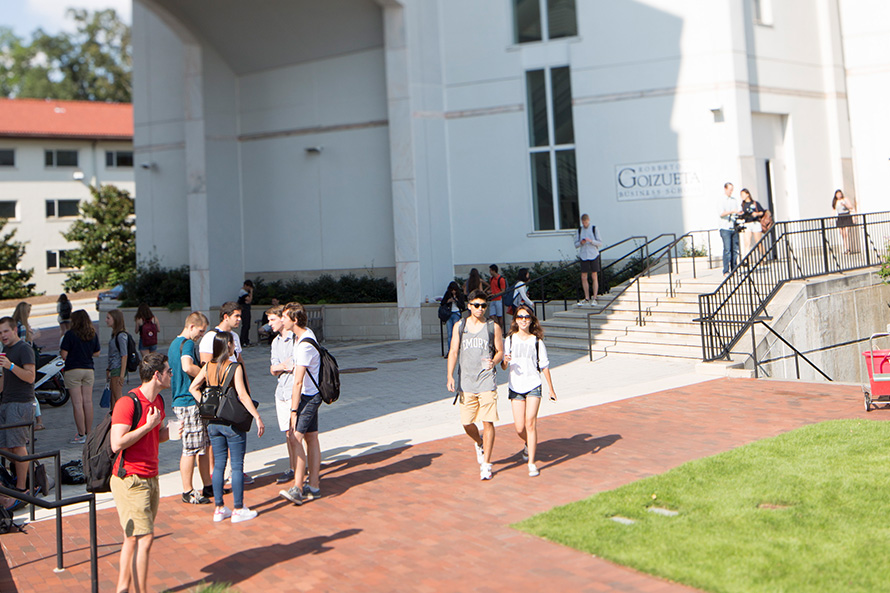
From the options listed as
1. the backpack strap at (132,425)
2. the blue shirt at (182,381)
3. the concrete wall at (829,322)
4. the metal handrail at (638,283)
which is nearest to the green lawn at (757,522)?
the backpack strap at (132,425)

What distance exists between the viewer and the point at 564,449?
9453 mm

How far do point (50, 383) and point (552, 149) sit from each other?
13.4 m

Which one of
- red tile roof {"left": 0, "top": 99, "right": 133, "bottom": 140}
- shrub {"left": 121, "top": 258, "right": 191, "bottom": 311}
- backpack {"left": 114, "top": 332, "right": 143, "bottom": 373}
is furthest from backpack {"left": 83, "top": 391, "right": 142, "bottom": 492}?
red tile roof {"left": 0, "top": 99, "right": 133, "bottom": 140}

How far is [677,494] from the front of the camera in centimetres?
736

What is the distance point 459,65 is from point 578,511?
17.7 m

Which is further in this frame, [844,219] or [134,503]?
[844,219]

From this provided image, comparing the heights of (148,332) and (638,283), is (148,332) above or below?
below

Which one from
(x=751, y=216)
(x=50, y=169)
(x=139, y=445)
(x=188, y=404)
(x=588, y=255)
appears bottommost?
(x=139, y=445)

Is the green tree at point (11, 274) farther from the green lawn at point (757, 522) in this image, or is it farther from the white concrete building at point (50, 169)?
the green lawn at point (757, 522)

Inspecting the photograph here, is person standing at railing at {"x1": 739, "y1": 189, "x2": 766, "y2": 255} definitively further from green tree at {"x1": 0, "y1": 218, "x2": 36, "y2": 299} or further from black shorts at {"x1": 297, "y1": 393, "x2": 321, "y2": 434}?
green tree at {"x1": 0, "y1": 218, "x2": 36, "y2": 299}

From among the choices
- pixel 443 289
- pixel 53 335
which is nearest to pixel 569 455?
pixel 443 289

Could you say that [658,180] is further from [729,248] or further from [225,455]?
[225,455]

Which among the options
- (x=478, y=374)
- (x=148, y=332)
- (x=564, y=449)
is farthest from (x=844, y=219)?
(x=148, y=332)

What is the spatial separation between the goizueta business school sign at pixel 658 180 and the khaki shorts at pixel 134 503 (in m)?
17.6
